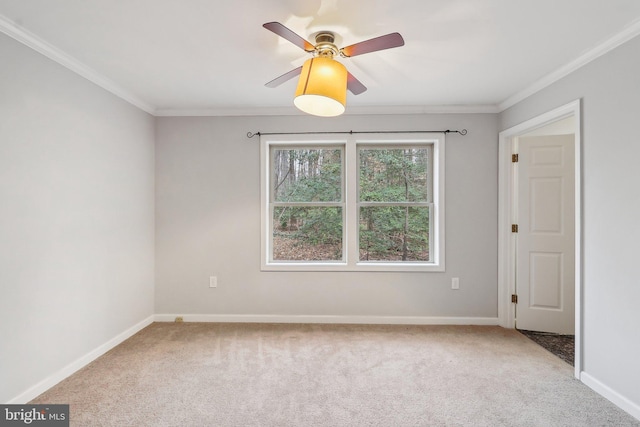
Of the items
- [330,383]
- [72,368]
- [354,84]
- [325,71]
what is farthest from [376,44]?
[72,368]

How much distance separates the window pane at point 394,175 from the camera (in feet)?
12.2

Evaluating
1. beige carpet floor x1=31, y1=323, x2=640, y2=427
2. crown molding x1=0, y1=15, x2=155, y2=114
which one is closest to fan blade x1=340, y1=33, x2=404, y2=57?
crown molding x1=0, y1=15, x2=155, y2=114

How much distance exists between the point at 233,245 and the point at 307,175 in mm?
1189

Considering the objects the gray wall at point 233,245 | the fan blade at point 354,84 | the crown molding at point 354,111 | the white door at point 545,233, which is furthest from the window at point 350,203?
the fan blade at point 354,84

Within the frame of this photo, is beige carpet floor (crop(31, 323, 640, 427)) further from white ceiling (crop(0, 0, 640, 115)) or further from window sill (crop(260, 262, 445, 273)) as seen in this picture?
white ceiling (crop(0, 0, 640, 115))

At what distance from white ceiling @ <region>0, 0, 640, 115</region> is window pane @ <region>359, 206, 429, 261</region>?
132cm

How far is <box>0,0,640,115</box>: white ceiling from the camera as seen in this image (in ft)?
5.89

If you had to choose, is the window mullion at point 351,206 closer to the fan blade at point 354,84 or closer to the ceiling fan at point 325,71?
the fan blade at point 354,84

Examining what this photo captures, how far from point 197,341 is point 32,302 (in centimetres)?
136

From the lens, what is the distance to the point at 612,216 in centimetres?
213

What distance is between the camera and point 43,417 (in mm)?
1951

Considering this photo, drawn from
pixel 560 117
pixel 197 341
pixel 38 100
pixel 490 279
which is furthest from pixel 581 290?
pixel 38 100

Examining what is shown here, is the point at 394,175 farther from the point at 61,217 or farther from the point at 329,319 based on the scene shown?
the point at 61,217

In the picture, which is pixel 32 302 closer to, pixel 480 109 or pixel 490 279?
pixel 490 279
